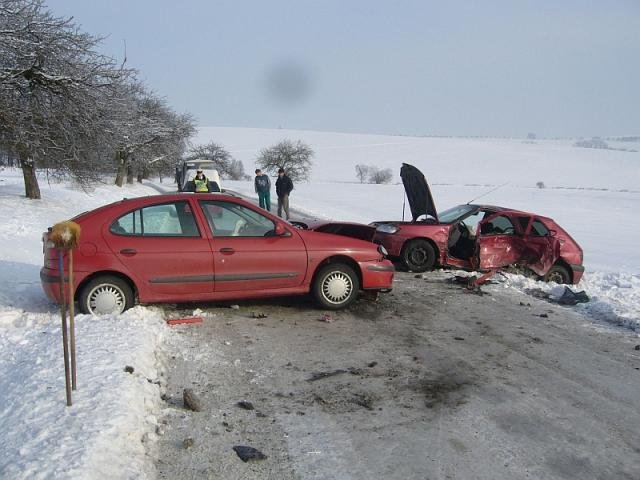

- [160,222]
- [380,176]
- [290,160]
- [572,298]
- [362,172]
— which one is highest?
[290,160]

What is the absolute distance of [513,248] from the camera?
32.4 ft

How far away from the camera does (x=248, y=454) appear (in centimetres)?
348

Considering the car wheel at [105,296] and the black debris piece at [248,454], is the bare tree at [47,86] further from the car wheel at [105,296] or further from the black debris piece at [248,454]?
the black debris piece at [248,454]

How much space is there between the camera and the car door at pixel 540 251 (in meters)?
9.70

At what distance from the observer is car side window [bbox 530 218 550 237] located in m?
10.0

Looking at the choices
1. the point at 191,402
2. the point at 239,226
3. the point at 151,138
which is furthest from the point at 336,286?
the point at 151,138

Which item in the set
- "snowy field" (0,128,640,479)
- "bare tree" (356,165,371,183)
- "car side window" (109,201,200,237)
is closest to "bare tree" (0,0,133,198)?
"snowy field" (0,128,640,479)

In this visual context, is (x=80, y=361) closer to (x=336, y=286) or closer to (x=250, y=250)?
(x=250, y=250)

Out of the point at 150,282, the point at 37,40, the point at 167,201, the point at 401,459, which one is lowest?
the point at 401,459

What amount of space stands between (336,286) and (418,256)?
11.4 ft

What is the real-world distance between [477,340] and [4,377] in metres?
4.58

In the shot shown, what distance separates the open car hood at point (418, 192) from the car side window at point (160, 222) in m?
4.85

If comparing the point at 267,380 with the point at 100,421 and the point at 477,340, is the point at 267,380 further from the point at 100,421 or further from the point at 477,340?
the point at 477,340

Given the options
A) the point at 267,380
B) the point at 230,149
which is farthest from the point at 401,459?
the point at 230,149
